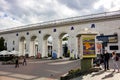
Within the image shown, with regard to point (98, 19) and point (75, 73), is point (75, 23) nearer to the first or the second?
point (98, 19)

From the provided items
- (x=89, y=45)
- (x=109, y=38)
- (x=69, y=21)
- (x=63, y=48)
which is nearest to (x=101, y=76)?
(x=89, y=45)

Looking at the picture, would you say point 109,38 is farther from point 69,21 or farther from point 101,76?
point 101,76

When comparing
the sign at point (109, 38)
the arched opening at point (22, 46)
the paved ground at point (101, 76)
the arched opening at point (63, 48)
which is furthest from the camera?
the arched opening at point (22, 46)

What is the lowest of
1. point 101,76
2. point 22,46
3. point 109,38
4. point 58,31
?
point 101,76

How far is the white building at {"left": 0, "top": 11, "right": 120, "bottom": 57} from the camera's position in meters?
31.6

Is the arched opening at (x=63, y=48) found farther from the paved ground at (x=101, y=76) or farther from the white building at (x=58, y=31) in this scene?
the paved ground at (x=101, y=76)

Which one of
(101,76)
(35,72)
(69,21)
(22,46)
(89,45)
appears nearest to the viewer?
(101,76)

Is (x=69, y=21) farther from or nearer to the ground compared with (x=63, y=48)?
farther from the ground

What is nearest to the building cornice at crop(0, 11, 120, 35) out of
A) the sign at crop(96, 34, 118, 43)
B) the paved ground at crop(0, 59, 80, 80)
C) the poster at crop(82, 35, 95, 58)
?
the sign at crop(96, 34, 118, 43)

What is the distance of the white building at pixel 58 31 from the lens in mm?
31609

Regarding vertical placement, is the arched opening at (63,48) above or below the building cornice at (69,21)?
below

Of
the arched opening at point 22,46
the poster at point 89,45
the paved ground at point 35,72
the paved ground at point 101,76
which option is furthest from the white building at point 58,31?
the paved ground at point 101,76

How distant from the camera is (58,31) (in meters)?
38.3

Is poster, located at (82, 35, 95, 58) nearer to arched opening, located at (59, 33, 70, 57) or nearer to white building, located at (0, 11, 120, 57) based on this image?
white building, located at (0, 11, 120, 57)
